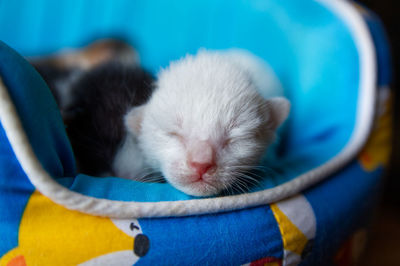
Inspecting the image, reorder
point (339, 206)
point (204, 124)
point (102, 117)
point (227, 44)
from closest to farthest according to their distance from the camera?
point (204, 124), point (339, 206), point (102, 117), point (227, 44)

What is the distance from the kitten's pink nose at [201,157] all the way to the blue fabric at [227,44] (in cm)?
9

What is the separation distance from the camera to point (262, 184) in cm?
88

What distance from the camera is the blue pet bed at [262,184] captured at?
672mm

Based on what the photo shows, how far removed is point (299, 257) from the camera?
83 cm

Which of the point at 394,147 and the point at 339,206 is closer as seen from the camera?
the point at 339,206

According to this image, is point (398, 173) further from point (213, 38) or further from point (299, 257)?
point (299, 257)

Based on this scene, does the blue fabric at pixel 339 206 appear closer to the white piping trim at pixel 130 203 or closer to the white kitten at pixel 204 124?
the white piping trim at pixel 130 203

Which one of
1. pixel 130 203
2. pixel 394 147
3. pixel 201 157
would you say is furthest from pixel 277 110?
pixel 394 147

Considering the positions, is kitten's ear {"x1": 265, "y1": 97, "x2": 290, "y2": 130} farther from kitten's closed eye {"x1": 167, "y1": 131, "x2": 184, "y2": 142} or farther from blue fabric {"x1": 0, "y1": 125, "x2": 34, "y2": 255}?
blue fabric {"x1": 0, "y1": 125, "x2": 34, "y2": 255}

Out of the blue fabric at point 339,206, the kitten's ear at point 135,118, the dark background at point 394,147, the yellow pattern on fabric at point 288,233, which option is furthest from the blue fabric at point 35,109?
the dark background at point 394,147

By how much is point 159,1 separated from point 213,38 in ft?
1.39

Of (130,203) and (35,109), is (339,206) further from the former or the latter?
(35,109)

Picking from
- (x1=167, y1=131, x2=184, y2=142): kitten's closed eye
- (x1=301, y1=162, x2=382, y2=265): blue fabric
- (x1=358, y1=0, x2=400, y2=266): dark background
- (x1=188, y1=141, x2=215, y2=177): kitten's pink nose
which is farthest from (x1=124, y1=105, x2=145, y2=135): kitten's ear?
(x1=358, y1=0, x2=400, y2=266): dark background

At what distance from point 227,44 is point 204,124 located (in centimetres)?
113
